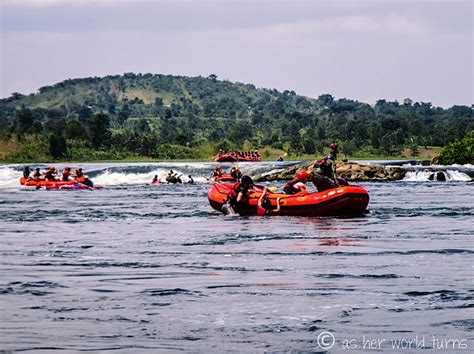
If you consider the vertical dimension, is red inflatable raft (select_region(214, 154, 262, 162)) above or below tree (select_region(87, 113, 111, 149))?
below

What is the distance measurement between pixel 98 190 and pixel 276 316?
161ft

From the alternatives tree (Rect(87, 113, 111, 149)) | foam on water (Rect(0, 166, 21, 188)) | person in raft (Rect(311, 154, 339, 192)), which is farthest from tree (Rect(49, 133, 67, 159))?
person in raft (Rect(311, 154, 339, 192))

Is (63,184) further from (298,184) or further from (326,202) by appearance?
(326,202)

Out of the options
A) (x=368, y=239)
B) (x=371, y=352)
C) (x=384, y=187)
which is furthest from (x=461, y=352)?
(x=384, y=187)

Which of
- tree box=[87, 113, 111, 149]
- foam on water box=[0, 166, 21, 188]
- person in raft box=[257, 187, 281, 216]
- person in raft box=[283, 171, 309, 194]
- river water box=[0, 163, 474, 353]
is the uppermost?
tree box=[87, 113, 111, 149]

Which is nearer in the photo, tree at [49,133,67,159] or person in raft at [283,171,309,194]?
person in raft at [283,171,309,194]

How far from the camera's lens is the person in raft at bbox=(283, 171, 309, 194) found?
39.3m

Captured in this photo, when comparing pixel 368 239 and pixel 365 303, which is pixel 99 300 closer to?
pixel 365 303

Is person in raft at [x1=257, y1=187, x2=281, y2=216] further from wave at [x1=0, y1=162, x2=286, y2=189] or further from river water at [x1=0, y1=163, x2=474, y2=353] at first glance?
wave at [x1=0, y1=162, x2=286, y2=189]

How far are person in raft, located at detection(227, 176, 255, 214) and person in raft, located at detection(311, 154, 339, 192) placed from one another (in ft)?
8.88

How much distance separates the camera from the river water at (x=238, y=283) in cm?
1684

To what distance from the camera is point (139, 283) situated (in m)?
22.3

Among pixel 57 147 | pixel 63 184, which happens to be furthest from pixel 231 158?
pixel 63 184

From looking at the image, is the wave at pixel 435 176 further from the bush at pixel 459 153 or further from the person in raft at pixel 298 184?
the person in raft at pixel 298 184
